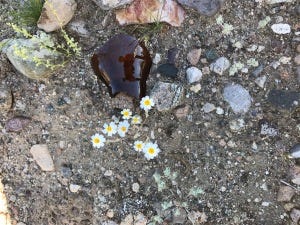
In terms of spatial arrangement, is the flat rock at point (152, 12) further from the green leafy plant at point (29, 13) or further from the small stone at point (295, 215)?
the small stone at point (295, 215)

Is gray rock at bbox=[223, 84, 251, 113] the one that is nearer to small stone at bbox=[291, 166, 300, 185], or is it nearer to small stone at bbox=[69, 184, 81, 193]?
small stone at bbox=[291, 166, 300, 185]

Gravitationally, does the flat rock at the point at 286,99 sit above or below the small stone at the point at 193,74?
below

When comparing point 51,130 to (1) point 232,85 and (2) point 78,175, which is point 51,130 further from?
(1) point 232,85

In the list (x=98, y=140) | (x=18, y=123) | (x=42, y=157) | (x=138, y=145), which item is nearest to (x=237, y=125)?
(x=138, y=145)

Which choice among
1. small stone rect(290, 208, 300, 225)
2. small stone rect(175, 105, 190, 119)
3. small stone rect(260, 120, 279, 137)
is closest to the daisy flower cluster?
small stone rect(175, 105, 190, 119)

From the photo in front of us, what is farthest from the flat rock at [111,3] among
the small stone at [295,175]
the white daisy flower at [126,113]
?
the small stone at [295,175]

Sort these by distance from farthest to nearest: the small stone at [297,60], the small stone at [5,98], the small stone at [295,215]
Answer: the small stone at [5,98], the small stone at [297,60], the small stone at [295,215]

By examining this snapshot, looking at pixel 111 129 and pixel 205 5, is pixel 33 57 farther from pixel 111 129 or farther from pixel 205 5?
pixel 205 5
